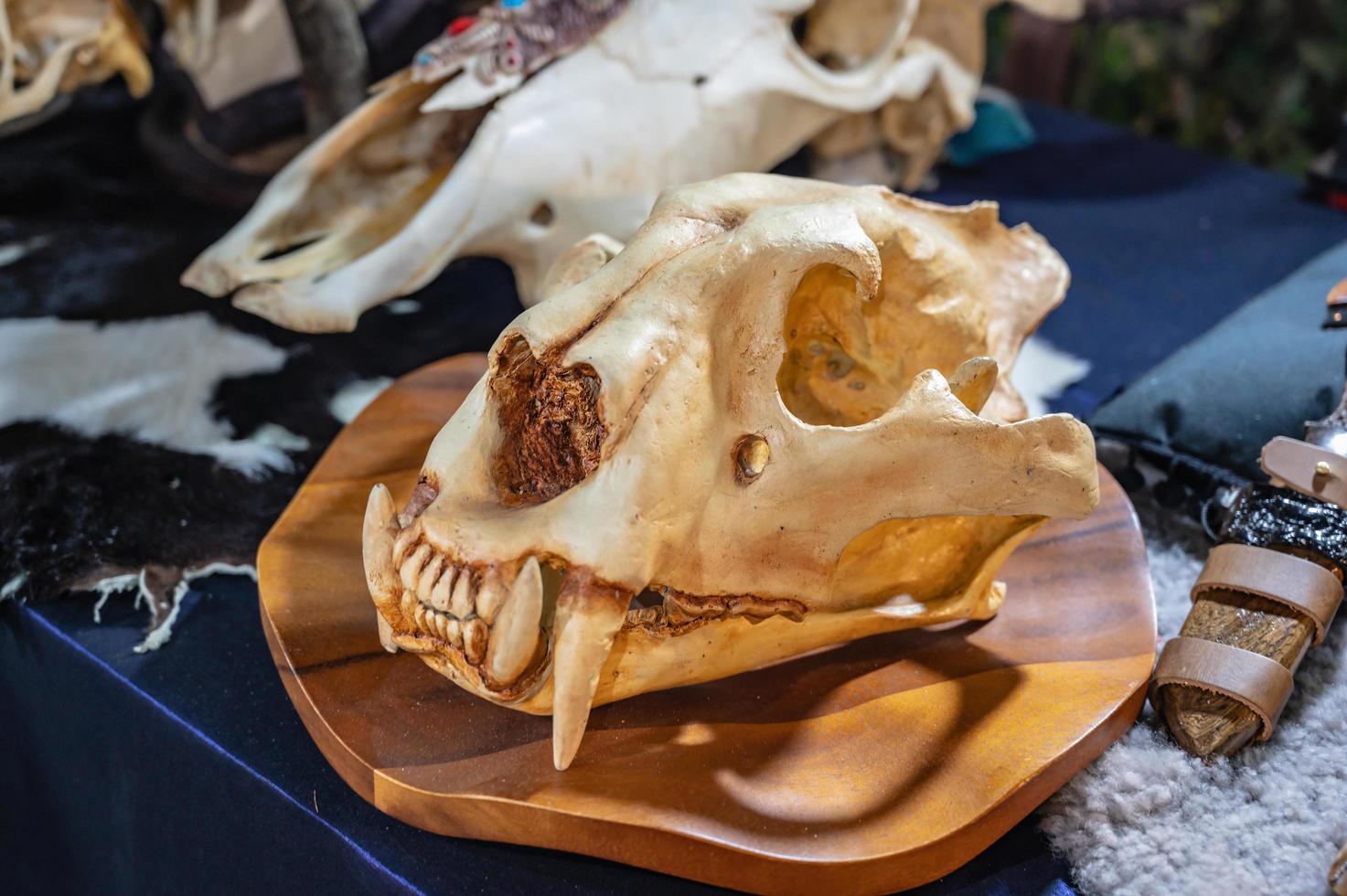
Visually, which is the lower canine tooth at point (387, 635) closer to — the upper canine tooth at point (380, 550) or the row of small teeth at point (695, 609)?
the upper canine tooth at point (380, 550)

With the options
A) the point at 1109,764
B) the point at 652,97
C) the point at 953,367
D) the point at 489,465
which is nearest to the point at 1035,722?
the point at 1109,764

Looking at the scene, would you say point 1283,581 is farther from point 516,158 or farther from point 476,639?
point 516,158

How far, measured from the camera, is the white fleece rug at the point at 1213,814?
0.86m

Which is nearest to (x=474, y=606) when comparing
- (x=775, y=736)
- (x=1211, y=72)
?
(x=775, y=736)

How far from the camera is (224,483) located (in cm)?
132

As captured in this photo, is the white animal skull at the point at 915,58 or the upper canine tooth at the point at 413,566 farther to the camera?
the white animal skull at the point at 915,58

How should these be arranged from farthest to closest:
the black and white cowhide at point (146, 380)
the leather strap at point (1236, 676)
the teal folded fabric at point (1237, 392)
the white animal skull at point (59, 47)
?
1. the white animal skull at point (59, 47)
2. the teal folded fabric at point (1237, 392)
3. the black and white cowhide at point (146, 380)
4. the leather strap at point (1236, 676)

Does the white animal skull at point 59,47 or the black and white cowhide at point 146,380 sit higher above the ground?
the white animal skull at point 59,47

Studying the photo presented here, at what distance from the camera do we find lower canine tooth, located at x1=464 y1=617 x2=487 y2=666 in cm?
82

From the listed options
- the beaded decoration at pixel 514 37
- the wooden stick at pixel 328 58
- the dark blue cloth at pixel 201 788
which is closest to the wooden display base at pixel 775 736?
the dark blue cloth at pixel 201 788

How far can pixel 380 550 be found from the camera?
868mm

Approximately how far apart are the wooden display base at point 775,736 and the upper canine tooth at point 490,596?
13 centimetres

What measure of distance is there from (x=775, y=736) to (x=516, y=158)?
2.71 feet

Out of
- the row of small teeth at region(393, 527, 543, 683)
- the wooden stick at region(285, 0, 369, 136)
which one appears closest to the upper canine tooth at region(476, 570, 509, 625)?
the row of small teeth at region(393, 527, 543, 683)
